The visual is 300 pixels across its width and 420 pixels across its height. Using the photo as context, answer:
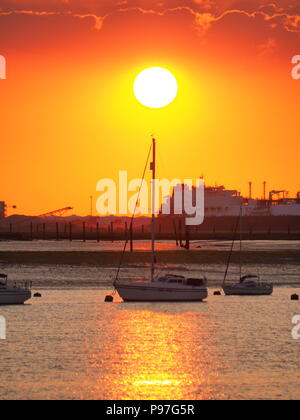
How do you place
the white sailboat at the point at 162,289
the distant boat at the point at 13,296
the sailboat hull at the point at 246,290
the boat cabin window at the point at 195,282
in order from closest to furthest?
the distant boat at the point at 13,296 → the white sailboat at the point at 162,289 → the boat cabin window at the point at 195,282 → the sailboat hull at the point at 246,290

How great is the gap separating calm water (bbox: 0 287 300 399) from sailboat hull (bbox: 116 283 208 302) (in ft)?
2.22

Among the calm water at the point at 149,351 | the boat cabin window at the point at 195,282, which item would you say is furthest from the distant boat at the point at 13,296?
the boat cabin window at the point at 195,282

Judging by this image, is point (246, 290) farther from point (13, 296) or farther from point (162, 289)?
point (13, 296)

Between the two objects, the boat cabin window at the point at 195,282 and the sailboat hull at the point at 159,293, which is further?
the boat cabin window at the point at 195,282

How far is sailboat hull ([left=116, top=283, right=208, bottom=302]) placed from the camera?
66312mm

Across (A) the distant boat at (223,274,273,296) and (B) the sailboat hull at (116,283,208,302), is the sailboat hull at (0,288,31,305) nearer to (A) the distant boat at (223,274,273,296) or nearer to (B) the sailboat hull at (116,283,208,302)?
(B) the sailboat hull at (116,283,208,302)

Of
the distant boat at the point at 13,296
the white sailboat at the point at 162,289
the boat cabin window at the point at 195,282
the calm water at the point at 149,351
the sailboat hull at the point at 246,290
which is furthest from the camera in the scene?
the sailboat hull at the point at 246,290

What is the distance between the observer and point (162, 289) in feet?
219

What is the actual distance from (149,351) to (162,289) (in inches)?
855

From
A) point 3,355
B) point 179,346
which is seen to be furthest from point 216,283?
point 3,355

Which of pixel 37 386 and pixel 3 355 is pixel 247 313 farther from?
pixel 37 386

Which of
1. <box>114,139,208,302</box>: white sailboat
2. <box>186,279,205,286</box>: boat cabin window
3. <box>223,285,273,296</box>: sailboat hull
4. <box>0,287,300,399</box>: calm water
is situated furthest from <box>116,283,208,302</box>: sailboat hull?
<box>223,285,273,296</box>: sailboat hull

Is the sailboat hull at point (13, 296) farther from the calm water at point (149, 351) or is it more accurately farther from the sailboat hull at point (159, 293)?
the sailboat hull at point (159, 293)

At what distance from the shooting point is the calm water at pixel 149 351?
35.6 m
